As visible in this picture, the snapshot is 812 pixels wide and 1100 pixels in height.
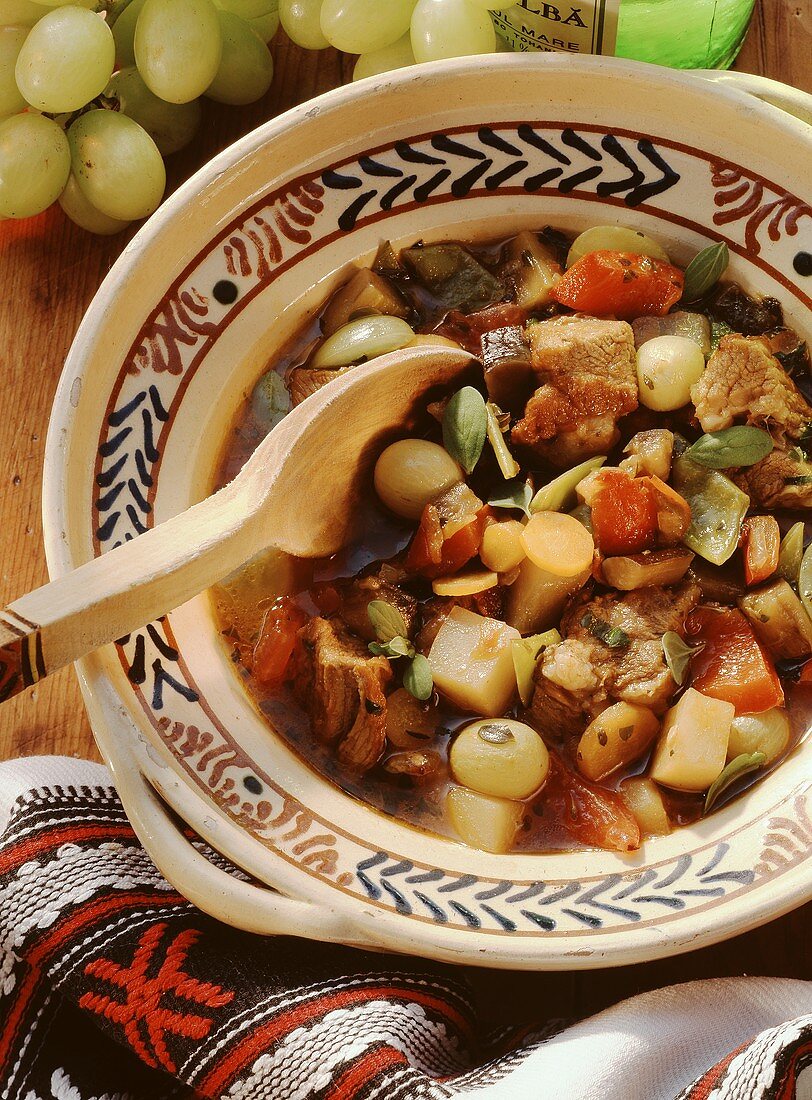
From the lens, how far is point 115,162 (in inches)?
78.6

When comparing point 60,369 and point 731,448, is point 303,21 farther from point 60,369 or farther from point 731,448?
point 731,448

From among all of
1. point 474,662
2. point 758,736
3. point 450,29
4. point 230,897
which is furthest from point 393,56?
point 230,897

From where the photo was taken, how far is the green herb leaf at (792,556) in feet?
5.97

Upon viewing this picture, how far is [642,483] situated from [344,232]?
2.44ft

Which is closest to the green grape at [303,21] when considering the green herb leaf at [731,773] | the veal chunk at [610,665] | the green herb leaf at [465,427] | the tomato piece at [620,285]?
the tomato piece at [620,285]

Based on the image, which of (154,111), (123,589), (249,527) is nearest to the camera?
(123,589)

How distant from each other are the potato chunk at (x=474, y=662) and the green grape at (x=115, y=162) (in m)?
1.03

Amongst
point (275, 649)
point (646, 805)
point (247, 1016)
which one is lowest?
point (247, 1016)

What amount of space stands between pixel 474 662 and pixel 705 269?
0.86 m

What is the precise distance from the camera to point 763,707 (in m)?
1.75

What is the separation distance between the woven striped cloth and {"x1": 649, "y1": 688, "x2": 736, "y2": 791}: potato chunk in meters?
0.32

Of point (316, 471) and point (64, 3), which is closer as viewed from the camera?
point (316, 471)

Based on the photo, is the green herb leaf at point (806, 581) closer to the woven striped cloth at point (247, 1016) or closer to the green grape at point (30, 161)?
the woven striped cloth at point (247, 1016)

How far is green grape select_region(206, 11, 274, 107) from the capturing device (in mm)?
2141
